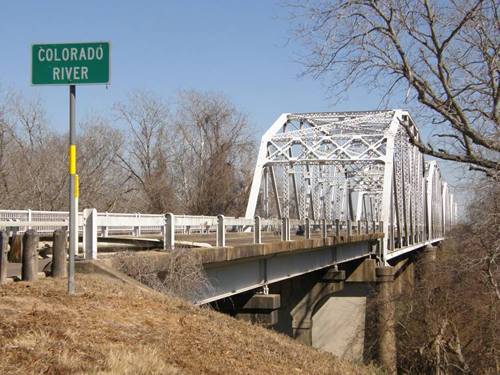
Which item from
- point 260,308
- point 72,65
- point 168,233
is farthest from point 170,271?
point 260,308

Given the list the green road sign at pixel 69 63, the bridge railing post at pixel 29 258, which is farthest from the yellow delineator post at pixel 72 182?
the bridge railing post at pixel 29 258

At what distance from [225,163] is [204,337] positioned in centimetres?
5420

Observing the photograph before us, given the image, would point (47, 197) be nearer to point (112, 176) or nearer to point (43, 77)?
point (112, 176)

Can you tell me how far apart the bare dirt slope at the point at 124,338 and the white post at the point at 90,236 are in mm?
657

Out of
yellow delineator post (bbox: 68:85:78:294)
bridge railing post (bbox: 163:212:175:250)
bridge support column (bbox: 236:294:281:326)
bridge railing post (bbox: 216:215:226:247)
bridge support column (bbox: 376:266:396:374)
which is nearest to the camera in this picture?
yellow delineator post (bbox: 68:85:78:294)

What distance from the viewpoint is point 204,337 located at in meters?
8.37

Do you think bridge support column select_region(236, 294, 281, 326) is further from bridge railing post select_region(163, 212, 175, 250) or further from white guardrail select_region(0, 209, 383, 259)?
bridge railing post select_region(163, 212, 175, 250)

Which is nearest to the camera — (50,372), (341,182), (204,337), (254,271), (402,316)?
(50,372)

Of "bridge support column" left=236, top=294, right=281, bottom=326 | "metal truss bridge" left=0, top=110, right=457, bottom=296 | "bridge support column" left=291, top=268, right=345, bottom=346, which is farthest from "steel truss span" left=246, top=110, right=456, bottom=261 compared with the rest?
"bridge support column" left=236, top=294, right=281, bottom=326

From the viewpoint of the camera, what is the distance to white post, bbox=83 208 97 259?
37.0 ft

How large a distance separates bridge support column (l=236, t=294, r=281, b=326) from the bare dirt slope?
1043 centimetres

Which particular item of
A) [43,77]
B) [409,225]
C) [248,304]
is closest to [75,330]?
[43,77]

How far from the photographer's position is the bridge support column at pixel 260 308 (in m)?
20.8

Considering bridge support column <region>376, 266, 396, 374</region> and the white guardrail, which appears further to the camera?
bridge support column <region>376, 266, 396, 374</region>
